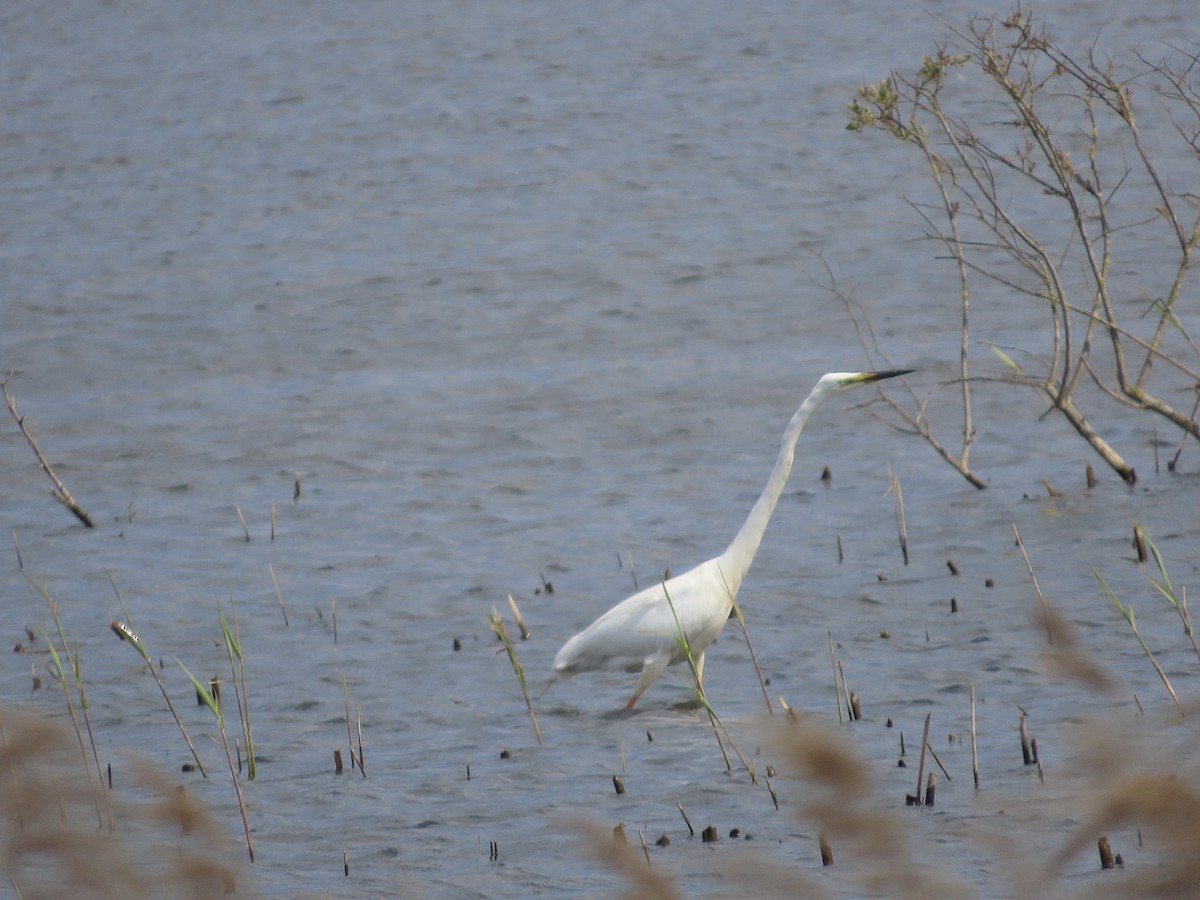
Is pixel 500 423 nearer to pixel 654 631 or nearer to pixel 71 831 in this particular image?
pixel 654 631

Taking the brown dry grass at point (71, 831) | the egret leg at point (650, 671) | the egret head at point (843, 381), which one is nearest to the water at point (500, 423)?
the egret leg at point (650, 671)

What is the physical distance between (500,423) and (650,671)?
408 centimetres

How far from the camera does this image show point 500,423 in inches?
346

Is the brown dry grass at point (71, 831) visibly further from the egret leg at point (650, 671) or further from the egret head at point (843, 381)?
the egret head at point (843, 381)

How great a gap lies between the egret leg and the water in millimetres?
104

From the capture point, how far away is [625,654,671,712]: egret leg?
4.85 metres

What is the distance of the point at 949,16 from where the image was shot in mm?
16391

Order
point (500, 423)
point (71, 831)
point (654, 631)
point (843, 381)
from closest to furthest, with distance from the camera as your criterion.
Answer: point (71, 831)
point (654, 631)
point (843, 381)
point (500, 423)

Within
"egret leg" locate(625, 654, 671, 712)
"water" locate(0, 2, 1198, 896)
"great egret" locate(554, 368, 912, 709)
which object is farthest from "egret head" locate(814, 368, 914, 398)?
"egret leg" locate(625, 654, 671, 712)

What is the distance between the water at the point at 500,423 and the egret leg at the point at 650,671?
104mm

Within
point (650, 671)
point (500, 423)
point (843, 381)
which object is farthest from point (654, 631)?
point (500, 423)

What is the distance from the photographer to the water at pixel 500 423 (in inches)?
172

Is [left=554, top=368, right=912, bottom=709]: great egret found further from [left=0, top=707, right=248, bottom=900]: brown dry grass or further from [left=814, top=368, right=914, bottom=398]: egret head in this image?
[left=0, top=707, right=248, bottom=900]: brown dry grass

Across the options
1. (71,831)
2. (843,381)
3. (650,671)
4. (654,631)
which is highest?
(71,831)
